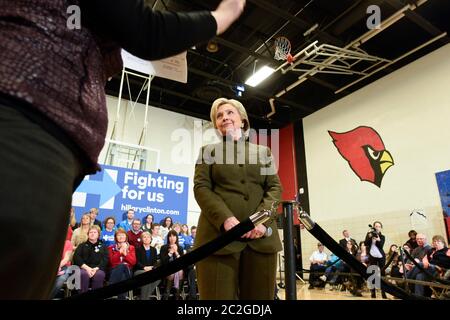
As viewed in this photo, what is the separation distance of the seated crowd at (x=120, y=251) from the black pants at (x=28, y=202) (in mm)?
4609

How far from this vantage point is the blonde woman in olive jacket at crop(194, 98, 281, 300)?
136 cm

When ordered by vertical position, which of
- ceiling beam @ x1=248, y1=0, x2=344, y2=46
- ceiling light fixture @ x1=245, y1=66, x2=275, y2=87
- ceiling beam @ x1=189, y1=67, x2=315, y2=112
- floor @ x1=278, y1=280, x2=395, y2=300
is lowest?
floor @ x1=278, y1=280, x2=395, y2=300

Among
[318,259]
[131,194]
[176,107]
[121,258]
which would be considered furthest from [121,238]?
[176,107]

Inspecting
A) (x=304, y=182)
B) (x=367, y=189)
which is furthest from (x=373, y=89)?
(x=304, y=182)

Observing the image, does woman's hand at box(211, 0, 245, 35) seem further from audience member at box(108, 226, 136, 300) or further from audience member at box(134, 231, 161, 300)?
audience member at box(134, 231, 161, 300)

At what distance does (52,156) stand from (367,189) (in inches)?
352

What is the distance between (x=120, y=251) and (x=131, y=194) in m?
1.27

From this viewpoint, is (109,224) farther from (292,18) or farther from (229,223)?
(292,18)

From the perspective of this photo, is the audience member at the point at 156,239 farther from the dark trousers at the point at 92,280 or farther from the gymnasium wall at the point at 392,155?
the gymnasium wall at the point at 392,155

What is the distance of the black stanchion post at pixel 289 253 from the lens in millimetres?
1140

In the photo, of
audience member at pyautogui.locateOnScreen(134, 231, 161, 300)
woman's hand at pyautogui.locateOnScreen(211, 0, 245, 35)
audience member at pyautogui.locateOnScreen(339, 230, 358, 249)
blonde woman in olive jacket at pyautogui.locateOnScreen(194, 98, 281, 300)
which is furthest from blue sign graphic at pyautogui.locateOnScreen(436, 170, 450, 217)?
woman's hand at pyautogui.locateOnScreen(211, 0, 245, 35)

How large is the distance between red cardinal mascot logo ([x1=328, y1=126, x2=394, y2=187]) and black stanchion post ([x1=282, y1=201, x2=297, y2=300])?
789 centimetres
